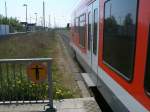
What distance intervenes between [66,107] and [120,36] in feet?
8.69

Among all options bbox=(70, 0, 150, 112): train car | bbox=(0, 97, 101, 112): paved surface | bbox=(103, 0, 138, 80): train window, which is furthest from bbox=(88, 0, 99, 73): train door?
bbox=(103, 0, 138, 80): train window

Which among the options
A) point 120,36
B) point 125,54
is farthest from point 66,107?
point 125,54

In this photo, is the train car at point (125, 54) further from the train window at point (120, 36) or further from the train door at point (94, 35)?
the train door at point (94, 35)

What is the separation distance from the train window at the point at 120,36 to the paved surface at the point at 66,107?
1187mm

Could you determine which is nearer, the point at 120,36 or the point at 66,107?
the point at 120,36

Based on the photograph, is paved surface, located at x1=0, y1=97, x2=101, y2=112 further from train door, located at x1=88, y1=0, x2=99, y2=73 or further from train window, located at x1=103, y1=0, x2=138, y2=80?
train window, located at x1=103, y1=0, x2=138, y2=80

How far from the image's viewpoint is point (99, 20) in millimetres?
7961

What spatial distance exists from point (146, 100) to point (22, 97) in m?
4.73

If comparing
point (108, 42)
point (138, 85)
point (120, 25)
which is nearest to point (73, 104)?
point (108, 42)

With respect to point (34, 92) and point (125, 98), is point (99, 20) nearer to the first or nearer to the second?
point (34, 92)

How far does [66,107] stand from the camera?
7582 millimetres

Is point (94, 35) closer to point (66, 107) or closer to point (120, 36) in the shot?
point (66, 107)

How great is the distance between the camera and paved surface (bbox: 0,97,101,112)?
7.31 m

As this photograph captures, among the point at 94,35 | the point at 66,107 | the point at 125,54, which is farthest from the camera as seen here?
the point at 94,35
